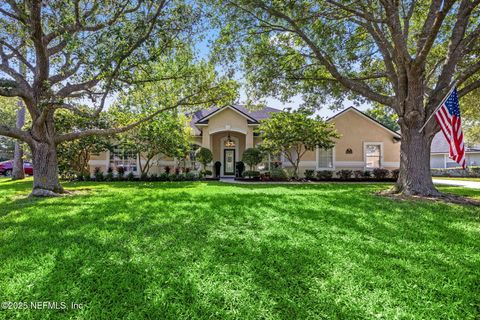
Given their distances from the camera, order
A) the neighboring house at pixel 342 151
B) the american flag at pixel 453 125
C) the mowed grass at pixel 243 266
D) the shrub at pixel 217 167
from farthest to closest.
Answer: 1. the shrub at pixel 217 167
2. the neighboring house at pixel 342 151
3. the american flag at pixel 453 125
4. the mowed grass at pixel 243 266

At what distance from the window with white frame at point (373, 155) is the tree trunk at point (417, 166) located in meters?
10.9

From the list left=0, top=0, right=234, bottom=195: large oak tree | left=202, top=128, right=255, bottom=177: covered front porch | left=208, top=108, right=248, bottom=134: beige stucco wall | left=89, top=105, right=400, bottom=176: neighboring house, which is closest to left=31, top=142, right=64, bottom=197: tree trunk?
left=0, top=0, right=234, bottom=195: large oak tree

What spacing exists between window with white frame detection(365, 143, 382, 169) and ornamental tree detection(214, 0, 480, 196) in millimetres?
6331

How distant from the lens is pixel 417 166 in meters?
9.30

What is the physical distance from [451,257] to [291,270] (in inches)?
94.7

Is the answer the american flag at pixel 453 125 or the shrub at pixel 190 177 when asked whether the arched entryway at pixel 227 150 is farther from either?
the american flag at pixel 453 125

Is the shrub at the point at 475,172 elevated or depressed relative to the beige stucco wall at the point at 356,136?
depressed

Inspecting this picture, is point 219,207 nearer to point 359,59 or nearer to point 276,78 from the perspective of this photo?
point 276,78

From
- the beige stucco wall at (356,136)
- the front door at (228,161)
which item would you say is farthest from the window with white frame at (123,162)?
the beige stucco wall at (356,136)

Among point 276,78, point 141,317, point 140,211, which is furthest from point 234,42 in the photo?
point 141,317

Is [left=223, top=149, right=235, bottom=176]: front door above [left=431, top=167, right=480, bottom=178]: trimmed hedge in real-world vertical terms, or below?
above

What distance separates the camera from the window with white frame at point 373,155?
65.4 ft

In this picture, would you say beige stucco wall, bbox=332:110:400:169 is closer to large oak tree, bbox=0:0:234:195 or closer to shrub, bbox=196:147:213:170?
shrub, bbox=196:147:213:170

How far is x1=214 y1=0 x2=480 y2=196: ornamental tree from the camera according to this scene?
8984 millimetres
